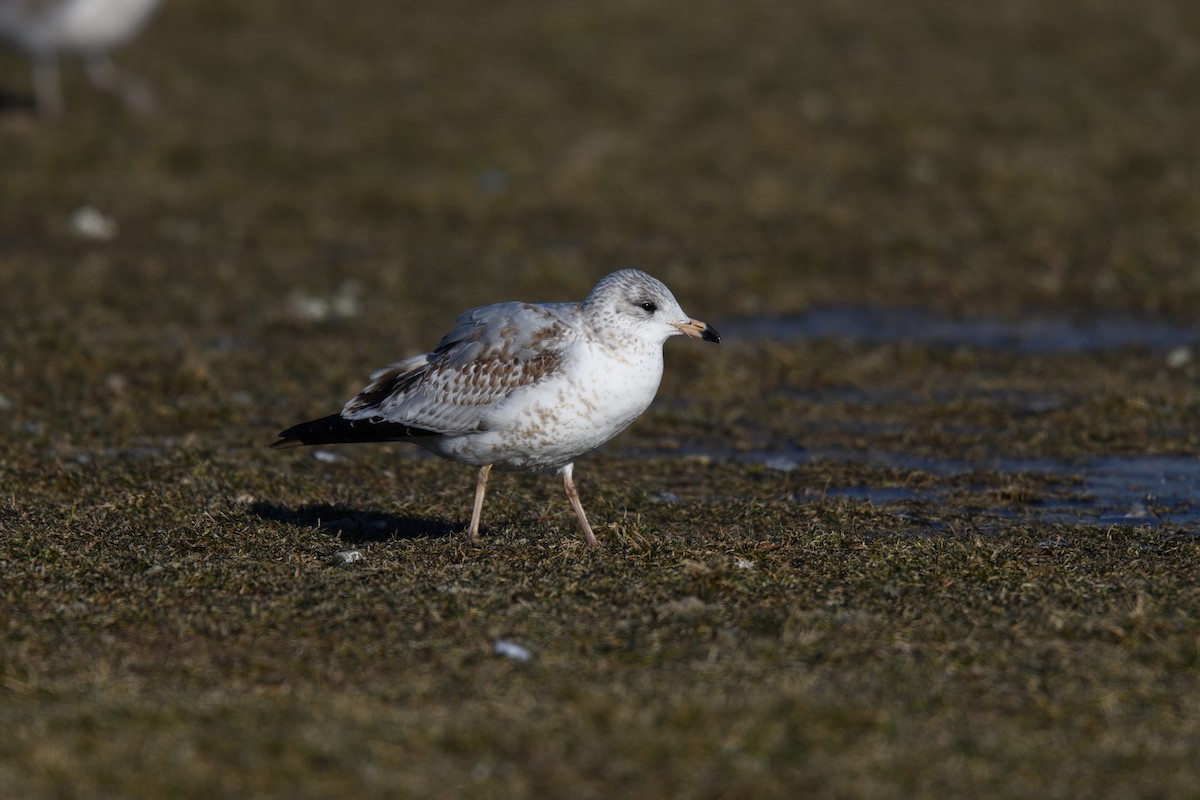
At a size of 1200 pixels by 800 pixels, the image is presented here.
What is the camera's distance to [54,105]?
57.6 feet

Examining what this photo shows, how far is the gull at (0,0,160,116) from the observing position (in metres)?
17.2

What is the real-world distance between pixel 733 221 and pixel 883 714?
10000 mm

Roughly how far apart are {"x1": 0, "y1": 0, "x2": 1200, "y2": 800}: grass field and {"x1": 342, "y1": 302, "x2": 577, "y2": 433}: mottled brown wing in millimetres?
614

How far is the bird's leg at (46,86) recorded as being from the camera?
17.5 meters

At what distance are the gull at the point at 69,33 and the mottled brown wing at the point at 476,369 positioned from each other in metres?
10.6

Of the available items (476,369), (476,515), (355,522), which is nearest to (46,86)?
(355,522)

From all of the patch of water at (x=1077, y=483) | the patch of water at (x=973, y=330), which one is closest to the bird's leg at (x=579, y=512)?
the patch of water at (x=1077, y=483)

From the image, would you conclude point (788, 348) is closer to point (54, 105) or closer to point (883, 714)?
point (883, 714)

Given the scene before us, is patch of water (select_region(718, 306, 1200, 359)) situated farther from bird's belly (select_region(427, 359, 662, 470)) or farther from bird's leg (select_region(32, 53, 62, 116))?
bird's leg (select_region(32, 53, 62, 116))

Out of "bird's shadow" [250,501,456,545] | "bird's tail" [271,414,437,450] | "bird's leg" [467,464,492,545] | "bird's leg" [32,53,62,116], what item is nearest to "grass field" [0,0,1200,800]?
"bird's shadow" [250,501,456,545]

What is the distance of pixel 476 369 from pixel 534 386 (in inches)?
16.6

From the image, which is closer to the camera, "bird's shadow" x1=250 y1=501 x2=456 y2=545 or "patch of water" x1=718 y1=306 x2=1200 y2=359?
"bird's shadow" x1=250 y1=501 x2=456 y2=545

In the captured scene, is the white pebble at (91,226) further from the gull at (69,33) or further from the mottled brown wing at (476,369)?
the mottled brown wing at (476,369)

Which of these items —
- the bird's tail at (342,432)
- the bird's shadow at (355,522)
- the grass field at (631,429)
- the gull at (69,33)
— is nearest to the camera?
the grass field at (631,429)
